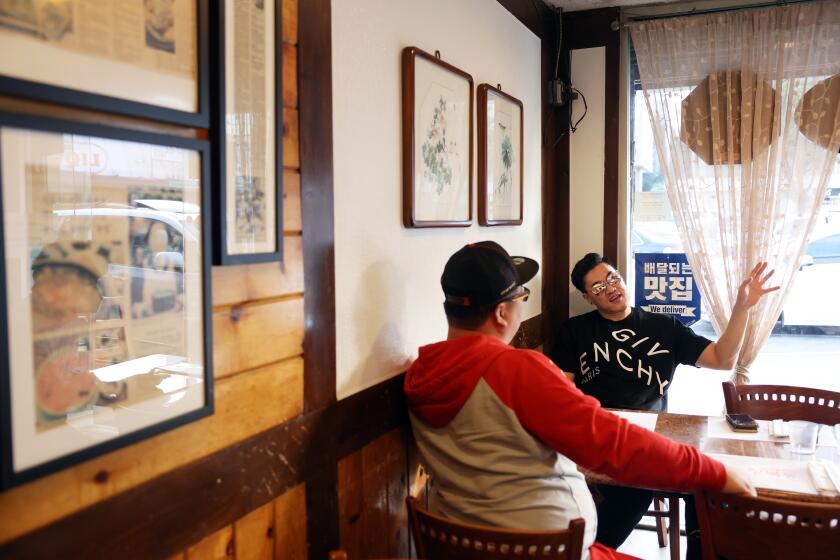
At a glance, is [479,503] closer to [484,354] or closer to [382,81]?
[484,354]

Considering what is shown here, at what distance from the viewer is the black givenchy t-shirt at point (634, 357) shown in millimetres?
2895

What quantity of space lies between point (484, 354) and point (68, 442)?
37.7 inches

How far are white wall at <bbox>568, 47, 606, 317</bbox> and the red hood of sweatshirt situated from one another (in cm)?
208

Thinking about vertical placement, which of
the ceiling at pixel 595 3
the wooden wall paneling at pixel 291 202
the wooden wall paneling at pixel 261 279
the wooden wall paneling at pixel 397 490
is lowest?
the wooden wall paneling at pixel 397 490

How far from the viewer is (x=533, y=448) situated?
1.66 m

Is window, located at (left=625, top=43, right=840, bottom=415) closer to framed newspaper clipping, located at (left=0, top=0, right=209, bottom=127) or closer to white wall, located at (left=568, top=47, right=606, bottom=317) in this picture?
white wall, located at (left=568, top=47, right=606, bottom=317)

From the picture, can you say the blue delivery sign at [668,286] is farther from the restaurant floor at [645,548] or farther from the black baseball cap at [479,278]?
the black baseball cap at [479,278]

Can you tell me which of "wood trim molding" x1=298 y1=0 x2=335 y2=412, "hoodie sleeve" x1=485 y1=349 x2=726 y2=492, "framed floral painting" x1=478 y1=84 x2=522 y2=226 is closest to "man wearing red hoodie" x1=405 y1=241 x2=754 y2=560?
"hoodie sleeve" x1=485 y1=349 x2=726 y2=492

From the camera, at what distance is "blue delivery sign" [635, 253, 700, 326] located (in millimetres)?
3646

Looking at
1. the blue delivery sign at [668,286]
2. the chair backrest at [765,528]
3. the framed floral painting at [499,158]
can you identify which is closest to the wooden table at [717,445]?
the chair backrest at [765,528]

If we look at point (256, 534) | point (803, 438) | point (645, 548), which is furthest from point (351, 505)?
point (645, 548)

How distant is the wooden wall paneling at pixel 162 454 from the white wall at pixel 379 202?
273mm

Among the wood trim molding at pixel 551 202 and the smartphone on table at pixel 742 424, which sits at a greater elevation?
the wood trim molding at pixel 551 202

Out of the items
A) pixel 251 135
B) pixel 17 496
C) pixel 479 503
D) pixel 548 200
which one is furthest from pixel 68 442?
pixel 548 200
